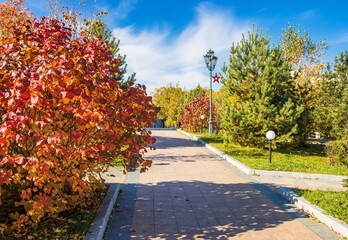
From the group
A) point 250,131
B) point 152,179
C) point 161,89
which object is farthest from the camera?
point 161,89

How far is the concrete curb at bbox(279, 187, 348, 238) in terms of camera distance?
470cm

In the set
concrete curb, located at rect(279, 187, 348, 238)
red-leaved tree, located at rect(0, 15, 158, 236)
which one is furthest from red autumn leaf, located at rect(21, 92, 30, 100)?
concrete curb, located at rect(279, 187, 348, 238)

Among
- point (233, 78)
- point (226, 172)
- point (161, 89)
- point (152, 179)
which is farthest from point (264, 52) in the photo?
point (161, 89)

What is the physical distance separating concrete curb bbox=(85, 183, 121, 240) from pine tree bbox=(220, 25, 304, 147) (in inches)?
355

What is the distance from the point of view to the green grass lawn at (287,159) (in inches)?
378

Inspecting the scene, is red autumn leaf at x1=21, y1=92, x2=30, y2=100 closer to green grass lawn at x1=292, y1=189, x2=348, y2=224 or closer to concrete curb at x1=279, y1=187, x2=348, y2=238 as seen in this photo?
concrete curb at x1=279, y1=187, x2=348, y2=238

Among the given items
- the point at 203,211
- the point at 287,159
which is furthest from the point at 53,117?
the point at 287,159

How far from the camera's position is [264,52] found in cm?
1397

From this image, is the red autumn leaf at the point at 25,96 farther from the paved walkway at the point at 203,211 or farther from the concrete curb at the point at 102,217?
the paved walkway at the point at 203,211

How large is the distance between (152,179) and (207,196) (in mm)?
2069

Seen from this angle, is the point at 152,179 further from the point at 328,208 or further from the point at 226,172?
the point at 328,208

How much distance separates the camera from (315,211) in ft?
18.1

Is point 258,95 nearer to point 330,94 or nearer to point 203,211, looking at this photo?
point 330,94

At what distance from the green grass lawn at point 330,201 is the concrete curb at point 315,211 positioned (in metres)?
0.15
